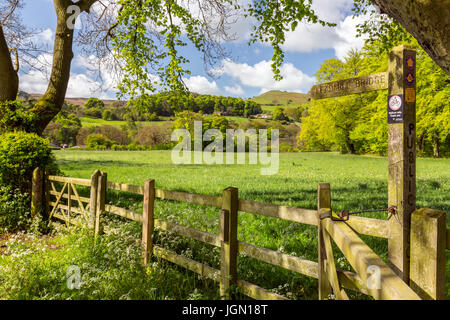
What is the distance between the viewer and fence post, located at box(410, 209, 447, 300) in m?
2.12

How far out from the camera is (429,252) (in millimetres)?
2166

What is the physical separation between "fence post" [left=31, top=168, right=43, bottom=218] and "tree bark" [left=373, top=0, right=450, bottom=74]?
9.51m

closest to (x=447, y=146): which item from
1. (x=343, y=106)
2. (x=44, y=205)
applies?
(x=343, y=106)

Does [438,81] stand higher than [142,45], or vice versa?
[438,81]

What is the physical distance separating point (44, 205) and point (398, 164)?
969 cm

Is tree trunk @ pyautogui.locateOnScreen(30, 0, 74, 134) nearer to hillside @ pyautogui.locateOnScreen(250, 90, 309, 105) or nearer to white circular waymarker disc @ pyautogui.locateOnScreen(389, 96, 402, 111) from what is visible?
white circular waymarker disc @ pyautogui.locateOnScreen(389, 96, 402, 111)

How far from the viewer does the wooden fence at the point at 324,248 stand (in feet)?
6.21

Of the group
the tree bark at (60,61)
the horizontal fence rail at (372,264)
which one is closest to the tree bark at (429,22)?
the horizontal fence rail at (372,264)

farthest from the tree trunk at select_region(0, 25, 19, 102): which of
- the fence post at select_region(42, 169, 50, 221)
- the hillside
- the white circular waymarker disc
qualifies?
the hillside

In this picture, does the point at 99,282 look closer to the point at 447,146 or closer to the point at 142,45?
the point at 142,45

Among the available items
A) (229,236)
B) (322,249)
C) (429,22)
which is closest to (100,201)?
(229,236)

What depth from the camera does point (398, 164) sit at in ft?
9.63

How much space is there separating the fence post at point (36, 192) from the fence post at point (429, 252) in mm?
9767

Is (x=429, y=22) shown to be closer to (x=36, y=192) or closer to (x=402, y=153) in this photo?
(x=402, y=153)
